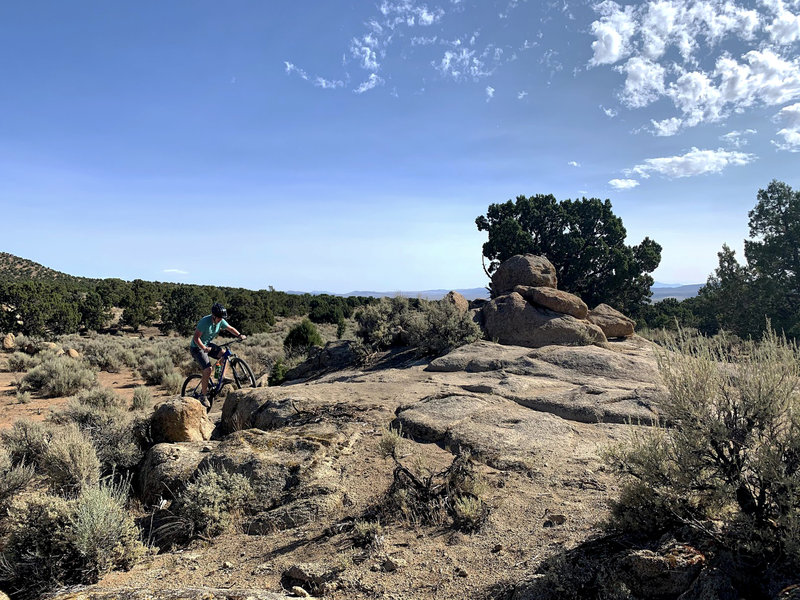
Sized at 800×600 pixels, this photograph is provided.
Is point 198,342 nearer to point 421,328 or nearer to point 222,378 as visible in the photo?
point 222,378

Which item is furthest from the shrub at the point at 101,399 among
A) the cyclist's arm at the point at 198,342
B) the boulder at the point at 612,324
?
the boulder at the point at 612,324

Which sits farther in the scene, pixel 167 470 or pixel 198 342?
pixel 198 342

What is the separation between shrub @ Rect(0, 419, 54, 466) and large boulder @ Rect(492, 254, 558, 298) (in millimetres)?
14362

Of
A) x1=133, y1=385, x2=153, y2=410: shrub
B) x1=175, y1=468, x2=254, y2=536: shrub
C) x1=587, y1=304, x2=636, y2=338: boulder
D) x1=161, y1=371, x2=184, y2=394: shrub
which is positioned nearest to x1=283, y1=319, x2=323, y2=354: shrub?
x1=161, y1=371, x2=184, y2=394: shrub

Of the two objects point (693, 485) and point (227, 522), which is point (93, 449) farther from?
point (693, 485)

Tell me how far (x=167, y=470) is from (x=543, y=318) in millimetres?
11796

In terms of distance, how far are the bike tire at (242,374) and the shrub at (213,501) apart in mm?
4493

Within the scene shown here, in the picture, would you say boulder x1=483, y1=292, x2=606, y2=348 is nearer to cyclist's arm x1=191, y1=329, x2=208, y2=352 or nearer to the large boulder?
the large boulder

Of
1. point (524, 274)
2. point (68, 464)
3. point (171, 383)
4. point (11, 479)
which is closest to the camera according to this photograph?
point (11, 479)

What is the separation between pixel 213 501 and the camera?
193 inches

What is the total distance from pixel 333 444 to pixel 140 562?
2.59m

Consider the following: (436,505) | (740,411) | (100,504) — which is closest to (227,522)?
(100,504)

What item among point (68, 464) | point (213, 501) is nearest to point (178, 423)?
point (68, 464)

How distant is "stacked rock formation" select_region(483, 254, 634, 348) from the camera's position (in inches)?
553
